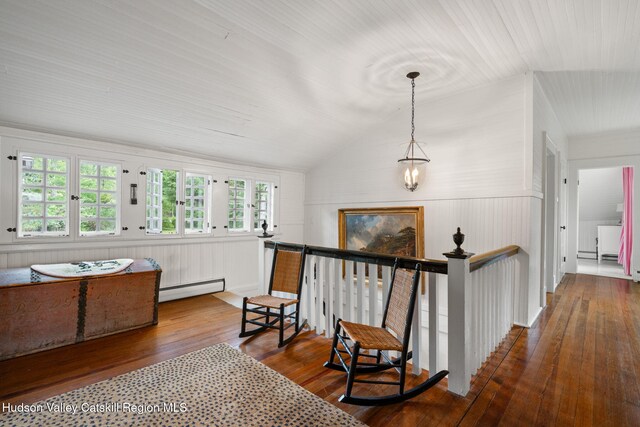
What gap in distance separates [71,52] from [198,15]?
116 centimetres

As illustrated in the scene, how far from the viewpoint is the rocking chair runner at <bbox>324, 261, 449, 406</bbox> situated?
1.96 m

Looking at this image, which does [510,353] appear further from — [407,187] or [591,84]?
[591,84]

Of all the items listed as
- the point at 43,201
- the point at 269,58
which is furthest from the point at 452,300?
the point at 43,201

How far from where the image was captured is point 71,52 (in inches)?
102

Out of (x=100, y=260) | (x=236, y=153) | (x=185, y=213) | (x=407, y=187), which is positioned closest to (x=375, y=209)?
(x=407, y=187)

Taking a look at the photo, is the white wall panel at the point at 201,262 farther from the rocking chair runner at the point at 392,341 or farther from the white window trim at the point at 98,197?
the rocking chair runner at the point at 392,341

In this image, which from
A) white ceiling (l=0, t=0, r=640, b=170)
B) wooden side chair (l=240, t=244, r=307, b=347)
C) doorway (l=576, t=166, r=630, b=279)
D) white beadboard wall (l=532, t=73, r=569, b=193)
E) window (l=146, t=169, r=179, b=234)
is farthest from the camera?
doorway (l=576, t=166, r=630, b=279)

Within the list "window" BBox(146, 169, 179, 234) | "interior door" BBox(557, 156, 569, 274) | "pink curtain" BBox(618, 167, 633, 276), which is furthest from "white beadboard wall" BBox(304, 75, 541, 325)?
"pink curtain" BBox(618, 167, 633, 276)

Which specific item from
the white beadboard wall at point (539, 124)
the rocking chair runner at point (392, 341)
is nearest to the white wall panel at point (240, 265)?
the rocking chair runner at point (392, 341)

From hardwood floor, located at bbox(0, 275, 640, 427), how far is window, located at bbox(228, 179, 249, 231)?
1883 millimetres

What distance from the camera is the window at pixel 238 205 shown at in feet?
17.5

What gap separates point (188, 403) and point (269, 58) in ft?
10.4

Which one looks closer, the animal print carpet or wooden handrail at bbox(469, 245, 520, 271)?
the animal print carpet

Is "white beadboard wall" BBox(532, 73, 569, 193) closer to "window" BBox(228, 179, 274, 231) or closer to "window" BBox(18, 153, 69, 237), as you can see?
"window" BBox(228, 179, 274, 231)
